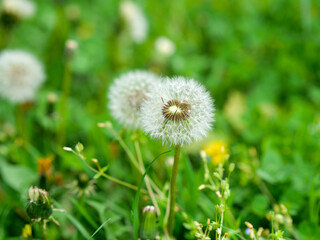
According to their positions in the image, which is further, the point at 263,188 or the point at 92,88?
the point at 92,88

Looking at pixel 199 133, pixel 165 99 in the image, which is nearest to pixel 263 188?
pixel 199 133

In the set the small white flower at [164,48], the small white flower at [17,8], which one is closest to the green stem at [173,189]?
the small white flower at [164,48]

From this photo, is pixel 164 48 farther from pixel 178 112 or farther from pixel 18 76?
pixel 178 112

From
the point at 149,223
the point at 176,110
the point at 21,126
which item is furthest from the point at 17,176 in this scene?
the point at 176,110

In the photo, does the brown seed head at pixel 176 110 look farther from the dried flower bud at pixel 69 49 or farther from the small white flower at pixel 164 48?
the small white flower at pixel 164 48

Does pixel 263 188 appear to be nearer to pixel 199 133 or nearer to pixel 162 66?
pixel 199 133
